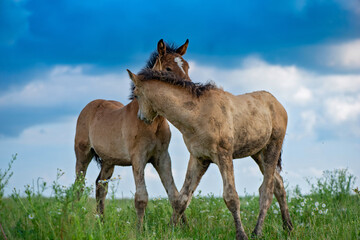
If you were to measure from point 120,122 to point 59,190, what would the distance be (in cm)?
326

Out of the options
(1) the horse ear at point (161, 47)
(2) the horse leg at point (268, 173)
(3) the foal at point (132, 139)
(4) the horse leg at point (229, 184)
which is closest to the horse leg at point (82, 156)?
(3) the foal at point (132, 139)

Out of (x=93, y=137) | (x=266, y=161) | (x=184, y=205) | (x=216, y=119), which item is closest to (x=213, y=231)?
(x=184, y=205)

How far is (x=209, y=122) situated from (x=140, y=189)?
2.01m

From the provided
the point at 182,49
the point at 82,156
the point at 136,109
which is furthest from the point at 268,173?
the point at 82,156

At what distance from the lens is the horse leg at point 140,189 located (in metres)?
6.96

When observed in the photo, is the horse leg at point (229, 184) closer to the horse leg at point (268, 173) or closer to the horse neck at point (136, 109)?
the horse leg at point (268, 173)

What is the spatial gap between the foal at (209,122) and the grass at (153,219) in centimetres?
56

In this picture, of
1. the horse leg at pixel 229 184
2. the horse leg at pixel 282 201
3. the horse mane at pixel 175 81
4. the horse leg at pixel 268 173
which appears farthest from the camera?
the horse leg at pixel 282 201

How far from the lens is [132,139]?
7199 mm

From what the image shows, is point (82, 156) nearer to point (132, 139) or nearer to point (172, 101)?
point (132, 139)

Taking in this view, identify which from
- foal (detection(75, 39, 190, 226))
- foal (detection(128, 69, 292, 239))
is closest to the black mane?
foal (detection(75, 39, 190, 226))

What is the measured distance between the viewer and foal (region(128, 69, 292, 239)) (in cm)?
582

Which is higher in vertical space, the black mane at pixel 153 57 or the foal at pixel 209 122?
the black mane at pixel 153 57

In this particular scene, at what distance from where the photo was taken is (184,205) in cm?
651
